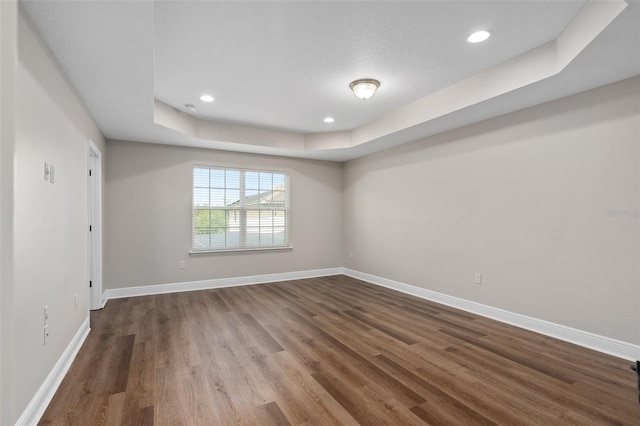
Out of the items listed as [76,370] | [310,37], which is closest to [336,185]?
[310,37]

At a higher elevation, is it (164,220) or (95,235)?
(164,220)

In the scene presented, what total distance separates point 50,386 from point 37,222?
1.11 metres

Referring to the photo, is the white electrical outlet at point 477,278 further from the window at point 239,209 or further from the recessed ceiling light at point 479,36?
the window at point 239,209

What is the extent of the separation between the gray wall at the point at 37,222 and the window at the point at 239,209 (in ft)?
7.88

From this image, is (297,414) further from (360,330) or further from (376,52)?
(376,52)

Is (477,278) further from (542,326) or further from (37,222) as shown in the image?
(37,222)

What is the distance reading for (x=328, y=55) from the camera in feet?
9.34

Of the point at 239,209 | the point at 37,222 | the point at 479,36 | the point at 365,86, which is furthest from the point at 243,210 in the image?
the point at 479,36

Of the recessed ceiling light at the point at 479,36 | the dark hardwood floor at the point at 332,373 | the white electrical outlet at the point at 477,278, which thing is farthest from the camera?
the white electrical outlet at the point at 477,278

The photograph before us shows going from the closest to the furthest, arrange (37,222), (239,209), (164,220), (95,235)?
(37,222), (95,235), (164,220), (239,209)

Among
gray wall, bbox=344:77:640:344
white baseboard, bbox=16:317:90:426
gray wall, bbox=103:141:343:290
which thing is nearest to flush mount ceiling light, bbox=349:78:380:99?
gray wall, bbox=344:77:640:344

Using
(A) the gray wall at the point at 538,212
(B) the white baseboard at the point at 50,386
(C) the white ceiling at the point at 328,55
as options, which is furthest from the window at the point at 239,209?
(B) the white baseboard at the point at 50,386

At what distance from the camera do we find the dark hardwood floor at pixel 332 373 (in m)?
1.91

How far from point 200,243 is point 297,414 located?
3.96 meters
